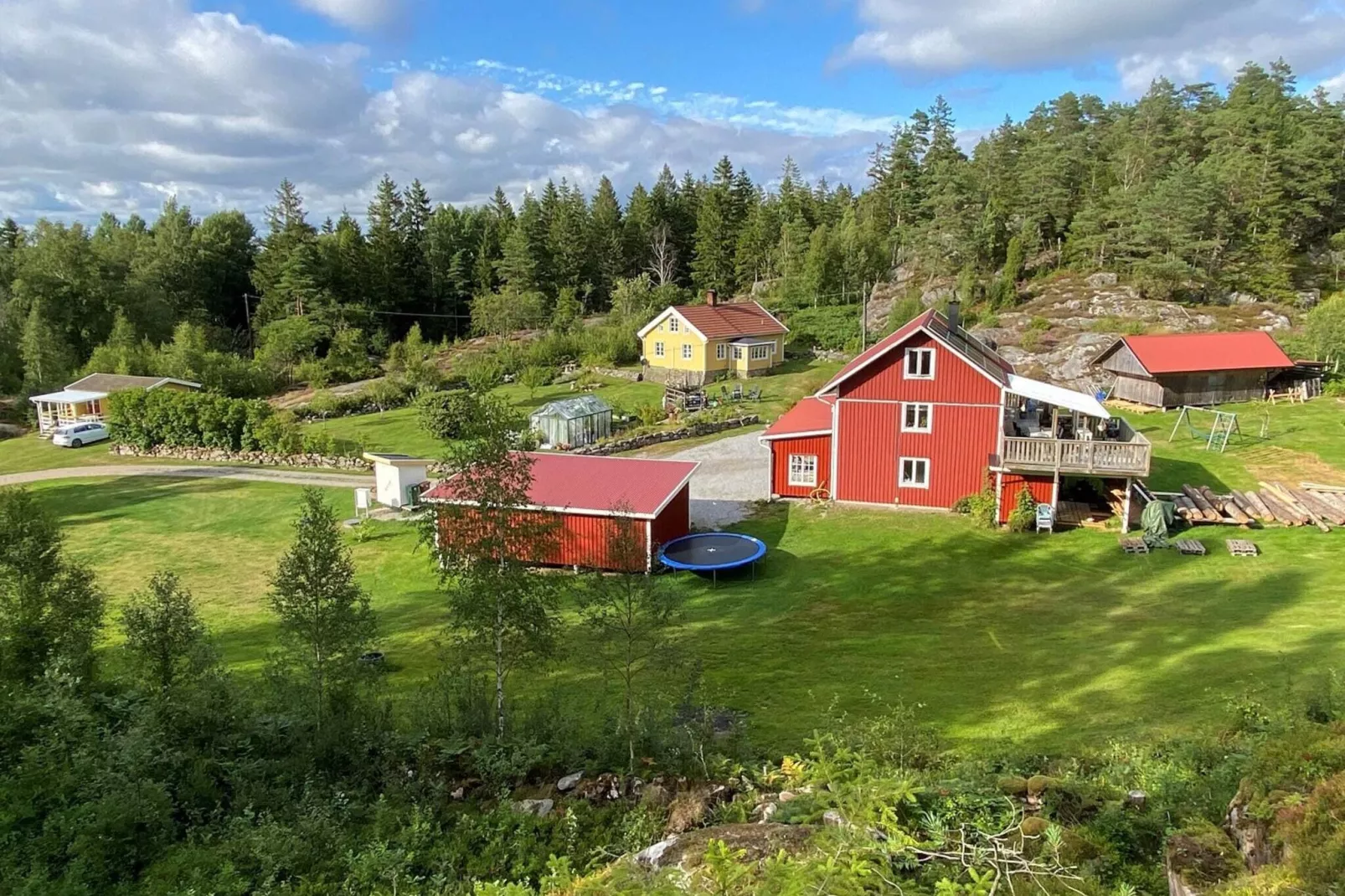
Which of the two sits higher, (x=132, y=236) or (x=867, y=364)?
(x=132, y=236)

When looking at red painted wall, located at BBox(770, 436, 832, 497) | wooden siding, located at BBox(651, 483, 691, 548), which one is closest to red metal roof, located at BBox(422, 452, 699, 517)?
wooden siding, located at BBox(651, 483, 691, 548)

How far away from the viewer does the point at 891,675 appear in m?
13.8

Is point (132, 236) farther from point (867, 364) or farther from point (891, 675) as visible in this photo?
point (891, 675)

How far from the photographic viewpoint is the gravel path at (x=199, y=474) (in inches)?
1256

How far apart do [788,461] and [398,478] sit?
43.6ft

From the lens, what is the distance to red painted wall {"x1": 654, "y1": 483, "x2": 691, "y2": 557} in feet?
67.9

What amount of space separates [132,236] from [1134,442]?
84.0 meters

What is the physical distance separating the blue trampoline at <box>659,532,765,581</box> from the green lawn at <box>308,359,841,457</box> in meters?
16.2

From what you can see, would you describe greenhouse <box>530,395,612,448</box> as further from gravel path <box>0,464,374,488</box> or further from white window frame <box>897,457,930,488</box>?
white window frame <box>897,457,930,488</box>

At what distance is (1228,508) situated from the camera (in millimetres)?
21797

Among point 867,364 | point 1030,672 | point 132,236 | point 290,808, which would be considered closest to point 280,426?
point 867,364

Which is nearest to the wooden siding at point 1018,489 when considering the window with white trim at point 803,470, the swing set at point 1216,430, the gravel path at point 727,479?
the window with white trim at point 803,470

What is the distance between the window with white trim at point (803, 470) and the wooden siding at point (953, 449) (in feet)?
8.97

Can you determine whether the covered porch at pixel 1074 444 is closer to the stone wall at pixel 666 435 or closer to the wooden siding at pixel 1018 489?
the wooden siding at pixel 1018 489
